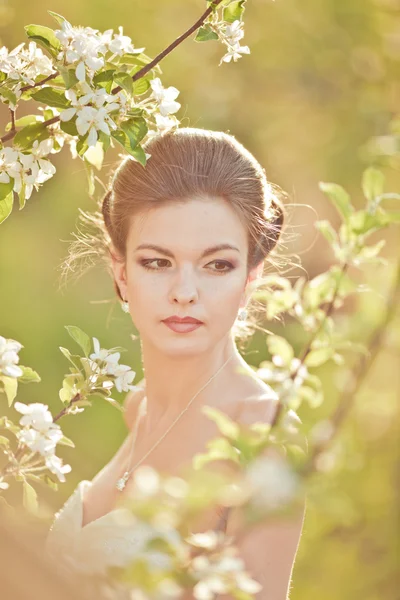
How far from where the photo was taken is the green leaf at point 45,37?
1.01 metres

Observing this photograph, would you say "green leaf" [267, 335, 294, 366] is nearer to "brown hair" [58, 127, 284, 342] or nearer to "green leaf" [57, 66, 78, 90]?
"green leaf" [57, 66, 78, 90]

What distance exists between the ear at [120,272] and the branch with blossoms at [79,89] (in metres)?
0.52

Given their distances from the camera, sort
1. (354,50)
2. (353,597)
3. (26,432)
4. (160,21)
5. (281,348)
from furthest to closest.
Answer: (160,21) < (354,50) < (353,597) < (26,432) < (281,348)

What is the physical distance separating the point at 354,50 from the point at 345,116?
0.42m

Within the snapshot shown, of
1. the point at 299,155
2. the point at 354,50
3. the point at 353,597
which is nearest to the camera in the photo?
the point at 353,597

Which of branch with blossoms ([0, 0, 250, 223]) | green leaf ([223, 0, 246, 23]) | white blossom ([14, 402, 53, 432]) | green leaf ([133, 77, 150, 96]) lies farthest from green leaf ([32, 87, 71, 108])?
white blossom ([14, 402, 53, 432])

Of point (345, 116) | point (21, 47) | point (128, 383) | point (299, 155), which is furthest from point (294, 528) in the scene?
point (299, 155)

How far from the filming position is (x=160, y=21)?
371 cm

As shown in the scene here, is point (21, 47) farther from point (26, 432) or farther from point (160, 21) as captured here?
point (160, 21)

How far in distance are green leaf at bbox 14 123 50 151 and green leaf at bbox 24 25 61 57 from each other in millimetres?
101

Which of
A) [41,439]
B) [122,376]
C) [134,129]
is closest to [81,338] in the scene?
[122,376]

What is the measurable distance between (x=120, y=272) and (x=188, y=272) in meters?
0.28

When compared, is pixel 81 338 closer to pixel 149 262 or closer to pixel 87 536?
pixel 149 262

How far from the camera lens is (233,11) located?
1058mm
